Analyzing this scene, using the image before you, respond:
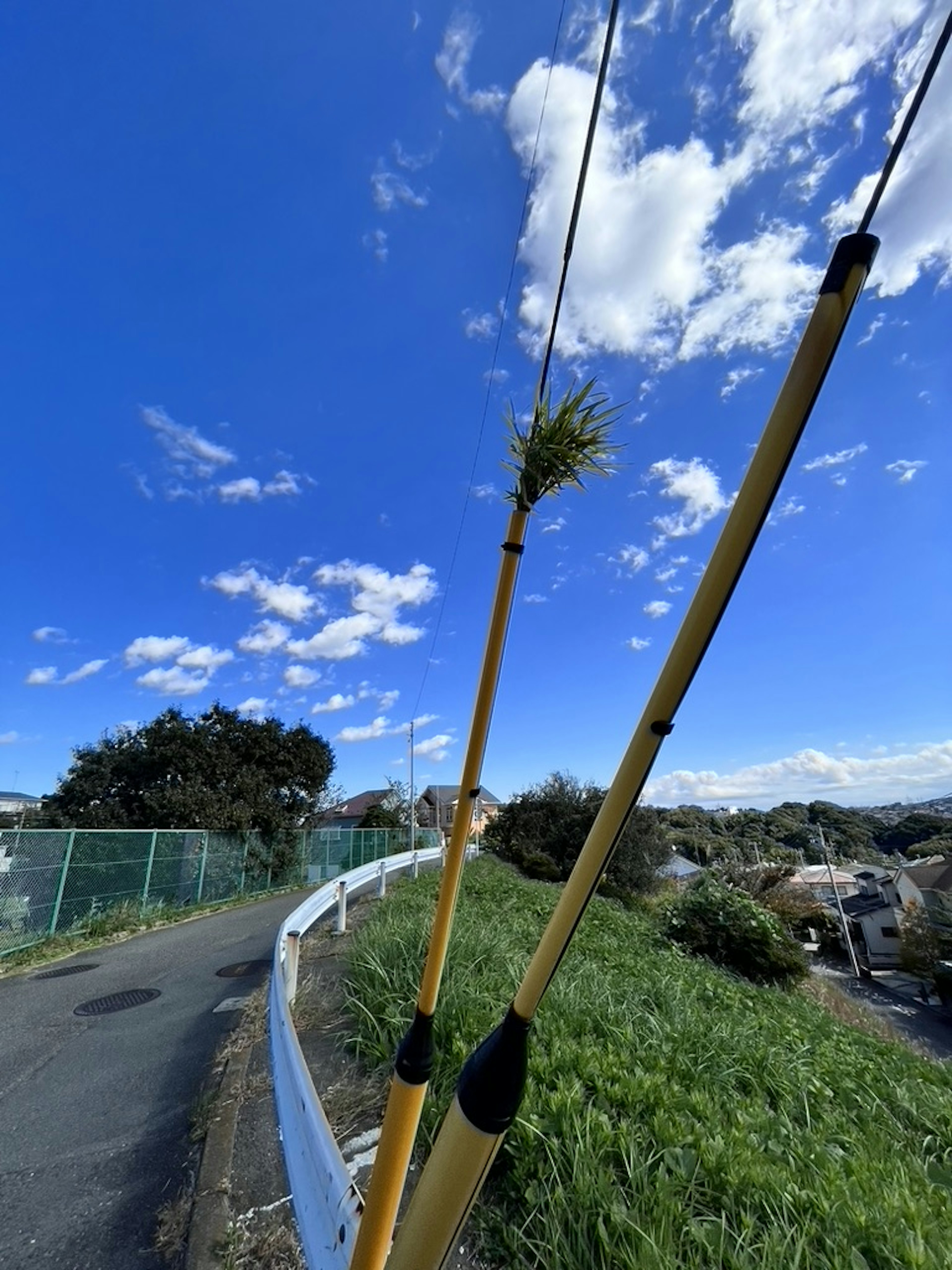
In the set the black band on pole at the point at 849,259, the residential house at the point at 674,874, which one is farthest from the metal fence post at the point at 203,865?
the black band on pole at the point at 849,259

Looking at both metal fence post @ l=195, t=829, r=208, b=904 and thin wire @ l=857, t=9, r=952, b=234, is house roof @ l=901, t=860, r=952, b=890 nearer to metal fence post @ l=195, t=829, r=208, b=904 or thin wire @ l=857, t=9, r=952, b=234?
metal fence post @ l=195, t=829, r=208, b=904

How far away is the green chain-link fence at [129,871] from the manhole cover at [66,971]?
1.04 metres

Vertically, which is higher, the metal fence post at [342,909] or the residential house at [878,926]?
the metal fence post at [342,909]

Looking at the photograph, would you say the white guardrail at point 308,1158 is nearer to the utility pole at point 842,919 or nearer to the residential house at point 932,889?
the residential house at point 932,889

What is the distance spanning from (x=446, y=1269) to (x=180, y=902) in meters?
12.1

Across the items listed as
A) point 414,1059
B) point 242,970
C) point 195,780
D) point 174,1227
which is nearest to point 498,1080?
point 414,1059

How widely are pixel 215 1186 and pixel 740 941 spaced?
9471 millimetres

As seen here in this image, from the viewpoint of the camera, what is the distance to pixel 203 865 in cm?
1309

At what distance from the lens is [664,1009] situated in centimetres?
443

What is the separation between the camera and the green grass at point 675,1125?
1945mm

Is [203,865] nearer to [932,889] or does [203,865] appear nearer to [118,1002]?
[118,1002]

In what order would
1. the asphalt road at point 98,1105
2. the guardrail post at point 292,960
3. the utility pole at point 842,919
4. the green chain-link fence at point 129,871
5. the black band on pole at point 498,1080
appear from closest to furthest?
the black band on pole at point 498,1080 → the asphalt road at point 98,1105 → the guardrail post at point 292,960 → the green chain-link fence at point 129,871 → the utility pole at point 842,919

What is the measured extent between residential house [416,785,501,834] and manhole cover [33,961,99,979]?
20.3 m

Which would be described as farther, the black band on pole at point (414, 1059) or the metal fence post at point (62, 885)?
the metal fence post at point (62, 885)
